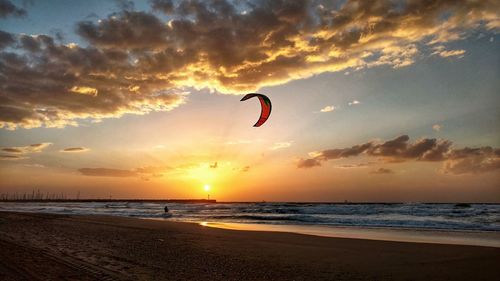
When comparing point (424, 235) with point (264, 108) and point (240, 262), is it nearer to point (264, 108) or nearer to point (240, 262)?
point (264, 108)

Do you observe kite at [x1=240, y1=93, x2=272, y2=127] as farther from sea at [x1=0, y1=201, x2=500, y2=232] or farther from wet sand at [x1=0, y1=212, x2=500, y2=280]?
sea at [x1=0, y1=201, x2=500, y2=232]

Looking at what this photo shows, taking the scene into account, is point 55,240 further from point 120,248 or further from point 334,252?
point 334,252

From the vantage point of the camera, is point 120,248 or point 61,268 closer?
point 61,268

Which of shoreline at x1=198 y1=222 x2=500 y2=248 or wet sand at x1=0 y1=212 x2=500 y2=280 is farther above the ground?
wet sand at x1=0 y1=212 x2=500 y2=280

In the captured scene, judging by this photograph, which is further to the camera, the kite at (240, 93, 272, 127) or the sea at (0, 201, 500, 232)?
the sea at (0, 201, 500, 232)

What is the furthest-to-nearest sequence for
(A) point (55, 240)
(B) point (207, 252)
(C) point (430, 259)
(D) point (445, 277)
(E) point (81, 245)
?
1. (A) point (55, 240)
2. (E) point (81, 245)
3. (B) point (207, 252)
4. (C) point (430, 259)
5. (D) point (445, 277)

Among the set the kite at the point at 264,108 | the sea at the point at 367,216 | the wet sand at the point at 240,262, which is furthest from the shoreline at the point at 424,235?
the kite at the point at 264,108

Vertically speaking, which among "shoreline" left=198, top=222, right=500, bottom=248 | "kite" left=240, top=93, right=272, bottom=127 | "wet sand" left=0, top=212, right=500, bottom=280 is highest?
"kite" left=240, top=93, right=272, bottom=127

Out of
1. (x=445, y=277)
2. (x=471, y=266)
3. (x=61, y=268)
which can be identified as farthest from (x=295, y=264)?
(x=61, y=268)

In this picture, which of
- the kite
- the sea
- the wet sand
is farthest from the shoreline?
the kite

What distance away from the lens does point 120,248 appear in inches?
514

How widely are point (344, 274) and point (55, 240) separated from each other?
40.2 ft

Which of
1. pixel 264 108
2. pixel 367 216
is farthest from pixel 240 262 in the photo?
pixel 367 216

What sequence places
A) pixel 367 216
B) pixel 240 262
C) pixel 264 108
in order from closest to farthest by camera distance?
pixel 240 262 → pixel 264 108 → pixel 367 216
